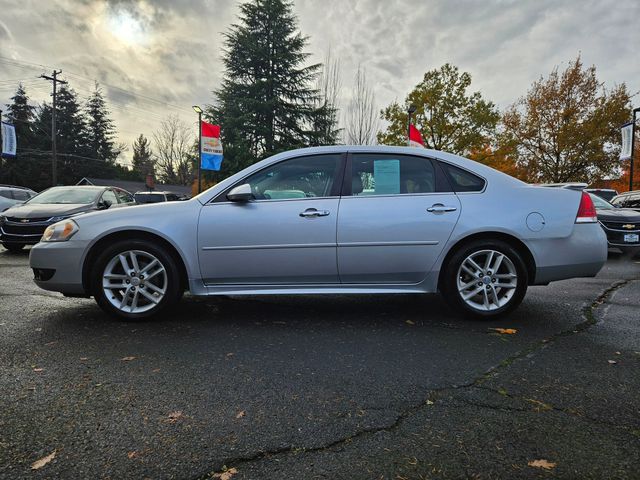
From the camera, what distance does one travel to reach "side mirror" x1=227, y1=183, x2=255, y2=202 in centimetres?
379

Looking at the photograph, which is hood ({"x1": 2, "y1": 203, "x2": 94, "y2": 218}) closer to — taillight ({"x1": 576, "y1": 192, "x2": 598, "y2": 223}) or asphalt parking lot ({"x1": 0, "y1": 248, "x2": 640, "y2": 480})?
asphalt parking lot ({"x1": 0, "y1": 248, "x2": 640, "y2": 480})

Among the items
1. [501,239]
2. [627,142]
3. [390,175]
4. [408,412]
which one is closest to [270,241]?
[390,175]

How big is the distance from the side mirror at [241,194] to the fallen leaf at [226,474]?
2.47 meters

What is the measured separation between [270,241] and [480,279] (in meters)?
1.96

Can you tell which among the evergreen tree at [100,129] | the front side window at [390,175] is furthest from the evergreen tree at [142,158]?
the front side window at [390,175]

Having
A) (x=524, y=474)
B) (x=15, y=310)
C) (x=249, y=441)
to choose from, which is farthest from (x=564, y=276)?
(x=15, y=310)

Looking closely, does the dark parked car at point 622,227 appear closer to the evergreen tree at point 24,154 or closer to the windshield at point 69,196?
the windshield at point 69,196

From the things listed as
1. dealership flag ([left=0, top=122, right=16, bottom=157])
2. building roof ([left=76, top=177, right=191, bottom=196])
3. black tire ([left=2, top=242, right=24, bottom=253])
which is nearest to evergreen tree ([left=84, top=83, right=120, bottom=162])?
building roof ([left=76, top=177, right=191, bottom=196])

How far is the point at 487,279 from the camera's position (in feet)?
12.8

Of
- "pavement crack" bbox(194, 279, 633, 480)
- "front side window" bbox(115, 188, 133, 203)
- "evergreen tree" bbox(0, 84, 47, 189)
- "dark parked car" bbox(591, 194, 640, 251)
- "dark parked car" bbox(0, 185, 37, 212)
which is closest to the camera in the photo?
"pavement crack" bbox(194, 279, 633, 480)

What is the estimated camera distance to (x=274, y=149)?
29328 millimetres

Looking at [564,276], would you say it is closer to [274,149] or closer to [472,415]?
[472,415]

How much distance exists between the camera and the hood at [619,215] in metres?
9.03

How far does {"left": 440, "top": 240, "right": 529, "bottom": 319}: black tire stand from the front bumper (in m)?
3.34
